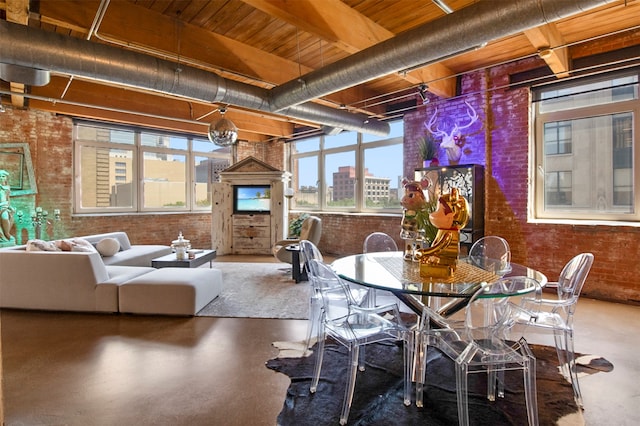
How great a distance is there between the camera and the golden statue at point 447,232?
2438 mm

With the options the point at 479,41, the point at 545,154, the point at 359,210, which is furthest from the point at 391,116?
the point at 479,41

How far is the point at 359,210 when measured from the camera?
24.5ft

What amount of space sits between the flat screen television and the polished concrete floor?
446 centimetres

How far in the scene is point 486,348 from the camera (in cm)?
196

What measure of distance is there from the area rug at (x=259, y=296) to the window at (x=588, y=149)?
3.63 m

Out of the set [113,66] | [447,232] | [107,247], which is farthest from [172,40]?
[447,232]

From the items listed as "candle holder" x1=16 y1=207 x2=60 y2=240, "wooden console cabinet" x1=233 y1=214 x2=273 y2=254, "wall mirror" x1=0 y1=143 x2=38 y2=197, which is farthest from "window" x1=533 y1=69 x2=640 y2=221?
"wall mirror" x1=0 y1=143 x2=38 y2=197

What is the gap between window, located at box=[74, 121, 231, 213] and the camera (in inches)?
281

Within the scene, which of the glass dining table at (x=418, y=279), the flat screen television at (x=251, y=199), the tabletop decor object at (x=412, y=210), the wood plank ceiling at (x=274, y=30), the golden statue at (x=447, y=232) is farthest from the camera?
the flat screen television at (x=251, y=199)

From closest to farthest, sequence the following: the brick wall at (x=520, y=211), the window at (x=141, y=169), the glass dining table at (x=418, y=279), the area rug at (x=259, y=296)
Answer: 1. the glass dining table at (x=418, y=279)
2. the area rug at (x=259, y=296)
3. the brick wall at (x=520, y=211)
4. the window at (x=141, y=169)

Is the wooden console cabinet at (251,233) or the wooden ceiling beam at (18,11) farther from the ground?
the wooden ceiling beam at (18,11)

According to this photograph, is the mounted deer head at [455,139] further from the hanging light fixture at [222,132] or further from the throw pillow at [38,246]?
the throw pillow at [38,246]

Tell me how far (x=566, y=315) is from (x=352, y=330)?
156 centimetres

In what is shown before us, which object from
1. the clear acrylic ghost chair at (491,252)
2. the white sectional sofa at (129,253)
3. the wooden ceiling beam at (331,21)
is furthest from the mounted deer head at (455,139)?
the white sectional sofa at (129,253)
